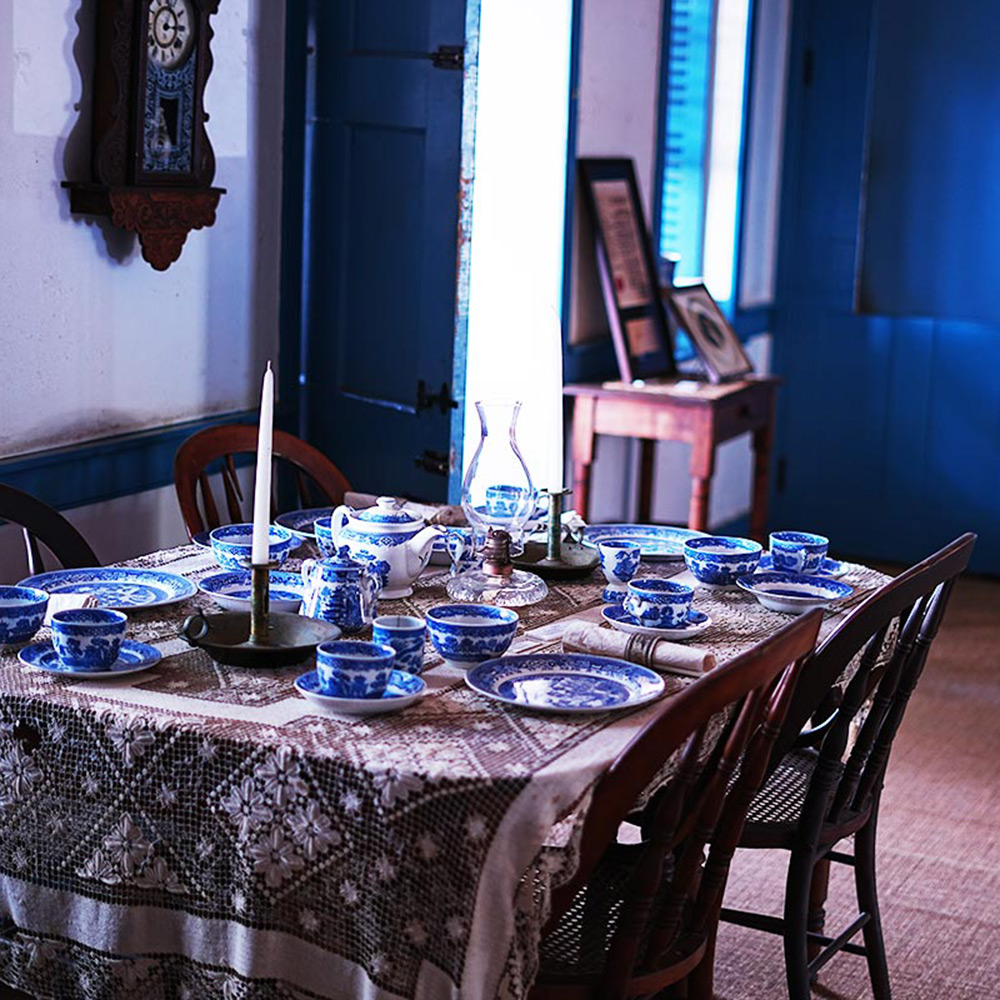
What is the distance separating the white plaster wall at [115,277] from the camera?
3201 mm

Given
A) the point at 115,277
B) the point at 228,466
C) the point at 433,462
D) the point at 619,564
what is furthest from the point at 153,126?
the point at 619,564

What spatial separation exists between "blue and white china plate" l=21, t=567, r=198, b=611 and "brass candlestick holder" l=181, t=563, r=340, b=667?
0.19 meters

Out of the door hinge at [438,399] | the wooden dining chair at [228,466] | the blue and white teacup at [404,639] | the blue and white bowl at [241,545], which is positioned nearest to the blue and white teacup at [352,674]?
the blue and white teacup at [404,639]

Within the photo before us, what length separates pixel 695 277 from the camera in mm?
6012

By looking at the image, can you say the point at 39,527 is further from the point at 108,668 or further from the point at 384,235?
the point at 384,235

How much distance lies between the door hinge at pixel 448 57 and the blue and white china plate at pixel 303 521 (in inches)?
51.5

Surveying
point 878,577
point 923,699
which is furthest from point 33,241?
point 923,699

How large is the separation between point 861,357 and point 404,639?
4667 millimetres

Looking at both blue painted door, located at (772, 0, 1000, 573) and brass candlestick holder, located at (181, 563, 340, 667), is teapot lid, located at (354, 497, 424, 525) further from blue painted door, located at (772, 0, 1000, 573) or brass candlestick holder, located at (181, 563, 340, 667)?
blue painted door, located at (772, 0, 1000, 573)

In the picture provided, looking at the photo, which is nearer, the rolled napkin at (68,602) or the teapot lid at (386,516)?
the rolled napkin at (68,602)

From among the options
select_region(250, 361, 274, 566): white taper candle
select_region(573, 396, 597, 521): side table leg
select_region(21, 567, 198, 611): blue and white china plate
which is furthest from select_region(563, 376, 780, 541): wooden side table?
select_region(250, 361, 274, 566): white taper candle

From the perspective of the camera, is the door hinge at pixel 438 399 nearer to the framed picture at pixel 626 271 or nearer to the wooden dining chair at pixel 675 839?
the framed picture at pixel 626 271

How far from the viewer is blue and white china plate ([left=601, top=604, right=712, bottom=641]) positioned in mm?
2391

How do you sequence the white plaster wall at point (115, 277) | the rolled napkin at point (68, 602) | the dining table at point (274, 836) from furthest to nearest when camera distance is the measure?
the white plaster wall at point (115, 277) → the rolled napkin at point (68, 602) → the dining table at point (274, 836)
